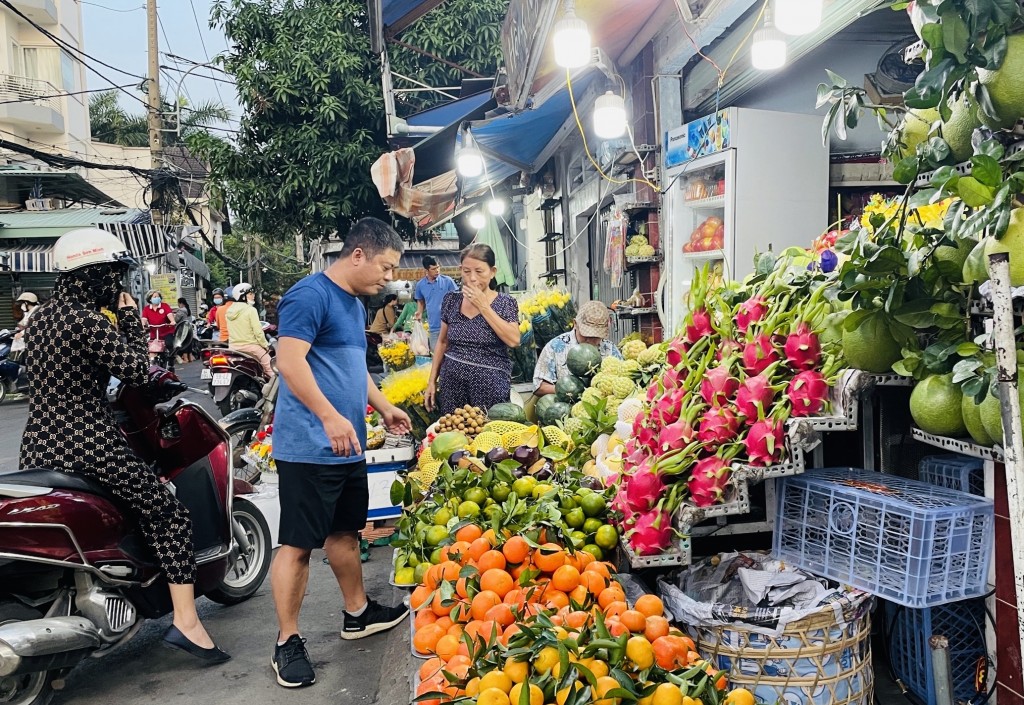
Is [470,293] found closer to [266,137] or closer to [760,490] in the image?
[760,490]

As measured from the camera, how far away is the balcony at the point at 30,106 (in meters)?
25.3

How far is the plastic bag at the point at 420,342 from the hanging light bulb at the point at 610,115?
310cm

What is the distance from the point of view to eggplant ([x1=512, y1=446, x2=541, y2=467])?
352 centimetres

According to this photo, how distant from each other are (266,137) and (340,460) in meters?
11.1

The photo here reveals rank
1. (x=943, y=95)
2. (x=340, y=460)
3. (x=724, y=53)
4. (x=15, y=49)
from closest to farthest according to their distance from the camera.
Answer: (x=943, y=95) < (x=340, y=460) < (x=724, y=53) < (x=15, y=49)

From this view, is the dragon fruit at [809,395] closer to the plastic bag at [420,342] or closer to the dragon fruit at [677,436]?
the dragon fruit at [677,436]

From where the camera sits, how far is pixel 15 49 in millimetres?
26281

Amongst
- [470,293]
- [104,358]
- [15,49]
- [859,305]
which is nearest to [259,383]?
[470,293]

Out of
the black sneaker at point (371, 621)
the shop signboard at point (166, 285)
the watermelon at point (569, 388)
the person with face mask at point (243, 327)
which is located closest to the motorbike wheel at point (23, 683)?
the black sneaker at point (371, 621)

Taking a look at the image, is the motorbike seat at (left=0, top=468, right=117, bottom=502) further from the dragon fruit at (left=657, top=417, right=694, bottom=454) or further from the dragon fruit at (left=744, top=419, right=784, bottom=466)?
the dragon fruit at (left=744, top=419, right=784, bottom=466)

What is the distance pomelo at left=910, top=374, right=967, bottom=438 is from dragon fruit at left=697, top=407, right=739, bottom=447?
1.87ft

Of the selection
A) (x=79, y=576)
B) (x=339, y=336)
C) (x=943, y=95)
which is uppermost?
(x=943, y=95)

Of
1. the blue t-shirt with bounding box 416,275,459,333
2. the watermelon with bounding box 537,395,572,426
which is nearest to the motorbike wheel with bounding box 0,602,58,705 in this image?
the watermelon with bounding box 537,395,572,426

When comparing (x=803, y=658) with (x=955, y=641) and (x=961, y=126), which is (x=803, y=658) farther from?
(x=961, y=126)
